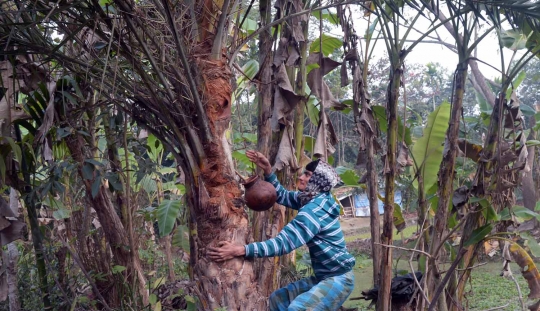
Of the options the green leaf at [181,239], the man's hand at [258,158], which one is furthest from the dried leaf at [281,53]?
the green leaf at [181,239]

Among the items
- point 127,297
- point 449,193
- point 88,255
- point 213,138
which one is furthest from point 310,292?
point 88,255

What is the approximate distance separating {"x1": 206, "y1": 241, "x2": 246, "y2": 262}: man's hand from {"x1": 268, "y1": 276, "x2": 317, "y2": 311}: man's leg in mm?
817

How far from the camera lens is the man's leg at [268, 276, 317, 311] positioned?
3451mm

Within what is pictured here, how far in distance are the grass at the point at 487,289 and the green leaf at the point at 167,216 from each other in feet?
7.53

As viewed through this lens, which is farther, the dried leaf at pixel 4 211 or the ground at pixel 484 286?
the ground at pixel 484 286

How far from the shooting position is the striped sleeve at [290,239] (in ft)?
9.23

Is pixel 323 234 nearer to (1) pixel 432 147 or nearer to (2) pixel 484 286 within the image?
(1) pixel 432 147

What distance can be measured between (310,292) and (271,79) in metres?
1.63

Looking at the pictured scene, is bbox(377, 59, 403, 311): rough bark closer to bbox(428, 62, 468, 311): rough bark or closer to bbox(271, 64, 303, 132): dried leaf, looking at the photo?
bbox(428, 62, 468, 311): rough bark

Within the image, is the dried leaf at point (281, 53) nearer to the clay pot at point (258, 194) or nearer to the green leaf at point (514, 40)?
the clay pot at point (258, 194)

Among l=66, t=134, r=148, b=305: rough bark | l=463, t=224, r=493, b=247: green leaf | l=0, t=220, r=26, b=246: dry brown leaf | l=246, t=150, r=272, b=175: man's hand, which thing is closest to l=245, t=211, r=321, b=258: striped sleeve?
l=246, t=150, r=272, b=175: man's hand

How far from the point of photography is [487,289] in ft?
25.4

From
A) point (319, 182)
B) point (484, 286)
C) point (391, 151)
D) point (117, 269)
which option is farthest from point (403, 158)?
point (484, 286)

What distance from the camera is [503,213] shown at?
3.90m
